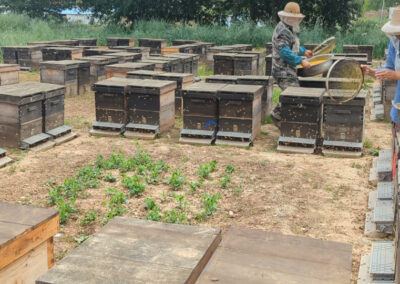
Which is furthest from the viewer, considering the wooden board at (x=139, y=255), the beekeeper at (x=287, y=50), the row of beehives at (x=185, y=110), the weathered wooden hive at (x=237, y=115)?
the beekeeper at (x=287, y=50)

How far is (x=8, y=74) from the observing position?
11.3 m

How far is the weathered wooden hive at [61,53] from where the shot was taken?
15.0 m

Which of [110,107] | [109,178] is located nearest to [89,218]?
[109,178]

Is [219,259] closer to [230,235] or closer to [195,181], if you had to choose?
[230,235]

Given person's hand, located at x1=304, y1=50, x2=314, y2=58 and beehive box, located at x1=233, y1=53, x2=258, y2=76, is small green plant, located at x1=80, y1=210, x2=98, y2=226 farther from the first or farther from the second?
beehive box, located at x1=233, y1=53, x2=258, y2=76

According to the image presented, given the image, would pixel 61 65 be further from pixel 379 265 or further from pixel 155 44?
pixel 379 265

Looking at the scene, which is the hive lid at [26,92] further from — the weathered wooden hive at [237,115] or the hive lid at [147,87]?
the weathered wooden hive at [237,115]

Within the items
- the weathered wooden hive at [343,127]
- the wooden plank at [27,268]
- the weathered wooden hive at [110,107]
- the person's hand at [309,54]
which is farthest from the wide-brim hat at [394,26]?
the weathered wooden hive at [110,107]

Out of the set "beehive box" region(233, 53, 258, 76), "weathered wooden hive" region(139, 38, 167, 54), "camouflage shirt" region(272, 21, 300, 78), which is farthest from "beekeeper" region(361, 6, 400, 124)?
"weathered wooden hive" region(139, 38, 167, 54)

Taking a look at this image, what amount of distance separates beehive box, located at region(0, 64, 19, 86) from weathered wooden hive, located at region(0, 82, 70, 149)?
10.5 ft

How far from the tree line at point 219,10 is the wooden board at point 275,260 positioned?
1006 inches

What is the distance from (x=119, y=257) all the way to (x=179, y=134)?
6.26m

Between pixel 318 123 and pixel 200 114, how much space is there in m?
1.85

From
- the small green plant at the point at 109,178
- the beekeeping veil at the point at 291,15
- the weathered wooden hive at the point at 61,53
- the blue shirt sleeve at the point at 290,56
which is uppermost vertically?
the beekeeping veil at the point at 291,15
